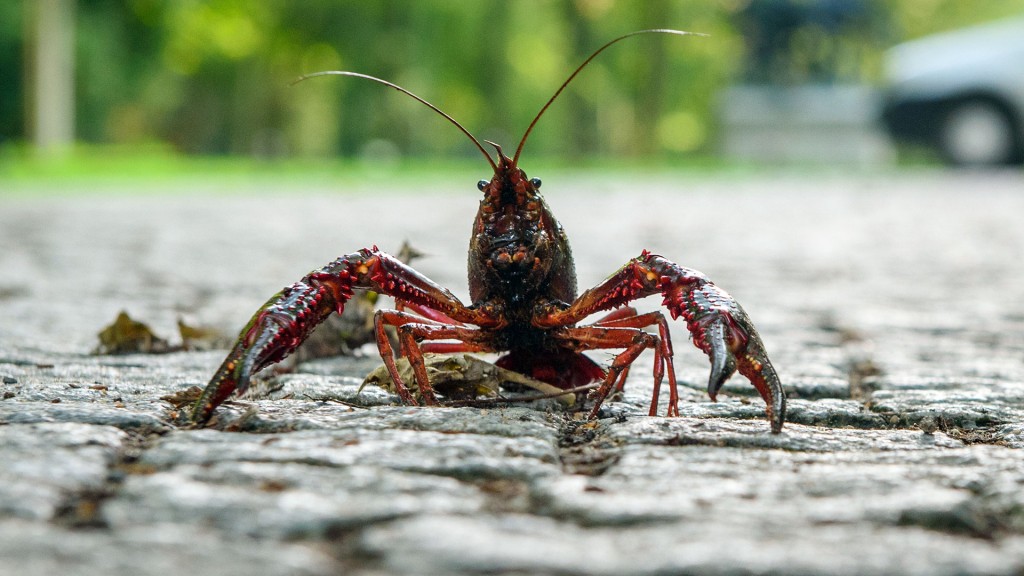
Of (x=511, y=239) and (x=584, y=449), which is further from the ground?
(x=511, y=239)

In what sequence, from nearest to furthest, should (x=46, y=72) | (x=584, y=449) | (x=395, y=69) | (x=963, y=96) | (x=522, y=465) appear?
(x=522, y=465) < (x=584, y=449) < (x=963, y=96) < (x=46, y=72) < (x=395, y=69)

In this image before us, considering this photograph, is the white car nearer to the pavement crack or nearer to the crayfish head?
the crayfish head

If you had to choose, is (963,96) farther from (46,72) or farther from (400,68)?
(400,68)

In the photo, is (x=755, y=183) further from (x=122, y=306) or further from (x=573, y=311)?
(x=573, y=311)

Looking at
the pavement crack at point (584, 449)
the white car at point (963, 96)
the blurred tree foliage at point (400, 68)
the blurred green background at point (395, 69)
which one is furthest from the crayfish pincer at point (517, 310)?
the blurred tree foliage at point (400, 68)

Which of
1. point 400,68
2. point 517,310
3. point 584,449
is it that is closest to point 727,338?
point 584,449

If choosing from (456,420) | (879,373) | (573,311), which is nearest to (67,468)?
(456,420)

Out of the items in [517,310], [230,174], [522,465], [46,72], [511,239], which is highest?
[46,72]
